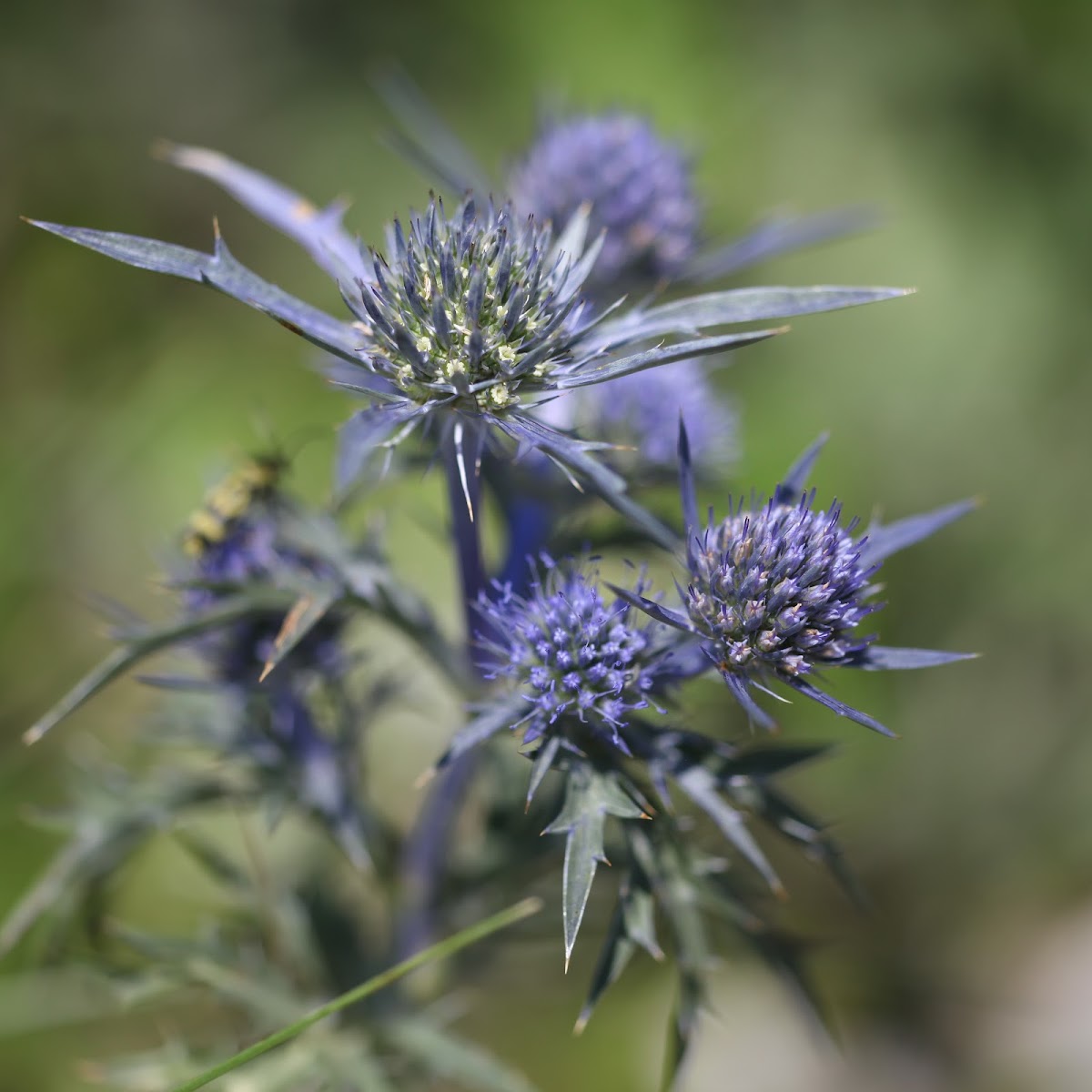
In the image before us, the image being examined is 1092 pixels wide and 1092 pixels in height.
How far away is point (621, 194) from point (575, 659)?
1007 mm

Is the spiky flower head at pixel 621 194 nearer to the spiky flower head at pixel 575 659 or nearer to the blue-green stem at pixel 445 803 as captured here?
the blue-green stem at pixel 445 803

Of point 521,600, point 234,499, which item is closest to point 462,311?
point 521,600

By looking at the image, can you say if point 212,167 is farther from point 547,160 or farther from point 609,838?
point 609,838

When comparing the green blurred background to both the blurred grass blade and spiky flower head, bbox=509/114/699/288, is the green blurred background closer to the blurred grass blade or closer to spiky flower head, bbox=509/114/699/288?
spiky flower head, bbox=509/114/699/288

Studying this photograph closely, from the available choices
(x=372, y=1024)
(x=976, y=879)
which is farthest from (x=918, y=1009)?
(x=372, y=1024)

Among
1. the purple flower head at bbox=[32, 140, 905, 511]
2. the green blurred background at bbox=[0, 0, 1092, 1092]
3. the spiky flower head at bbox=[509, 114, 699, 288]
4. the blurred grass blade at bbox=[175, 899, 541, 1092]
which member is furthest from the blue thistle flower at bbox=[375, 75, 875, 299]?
the blurred grass blade at bbox=[175, 899, 541, 1092]

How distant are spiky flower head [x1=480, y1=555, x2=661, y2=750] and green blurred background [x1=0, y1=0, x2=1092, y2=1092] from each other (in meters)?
1.36

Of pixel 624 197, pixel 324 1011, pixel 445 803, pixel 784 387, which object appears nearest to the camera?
pixel 324 1011

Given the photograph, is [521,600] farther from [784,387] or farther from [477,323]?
[784,387]

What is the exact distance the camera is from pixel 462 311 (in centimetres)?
127

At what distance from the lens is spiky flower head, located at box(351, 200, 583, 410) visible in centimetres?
125

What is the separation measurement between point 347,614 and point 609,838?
0.73 meters

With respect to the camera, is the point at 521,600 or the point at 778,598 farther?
the point at 521,600

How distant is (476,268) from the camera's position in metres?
1.26
